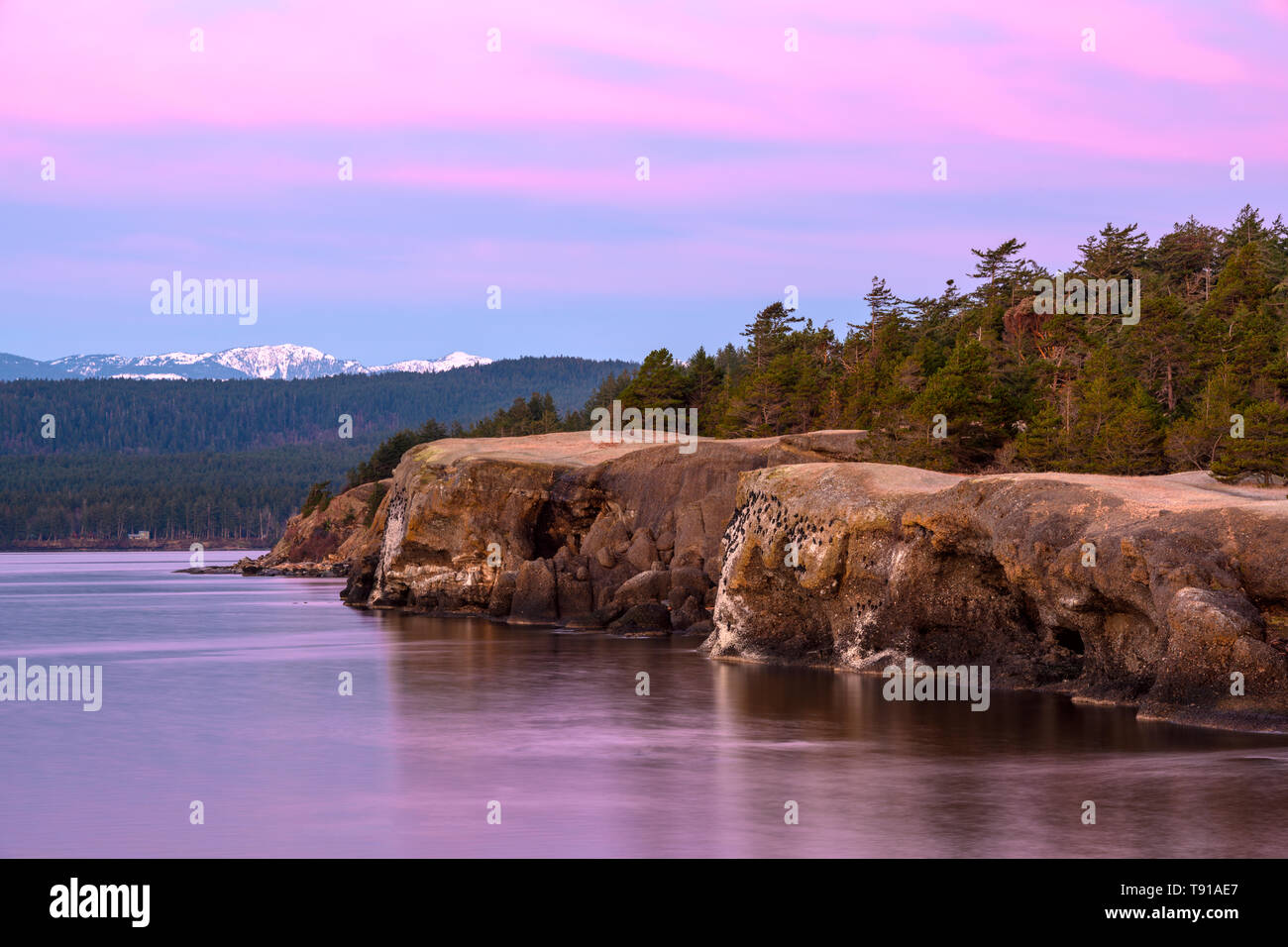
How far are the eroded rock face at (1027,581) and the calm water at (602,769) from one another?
1.45 m

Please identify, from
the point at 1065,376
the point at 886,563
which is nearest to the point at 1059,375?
the point at 1065,376

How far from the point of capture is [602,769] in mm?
25203

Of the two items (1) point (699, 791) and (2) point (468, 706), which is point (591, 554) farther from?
(1) point (699, 791)

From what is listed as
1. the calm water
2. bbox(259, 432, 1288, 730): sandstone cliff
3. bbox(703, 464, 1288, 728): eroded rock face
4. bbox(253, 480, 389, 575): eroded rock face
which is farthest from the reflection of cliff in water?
bbox(253, 480, 389, 575): eroded rock face

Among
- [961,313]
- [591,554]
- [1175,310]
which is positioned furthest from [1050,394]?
[961,313]

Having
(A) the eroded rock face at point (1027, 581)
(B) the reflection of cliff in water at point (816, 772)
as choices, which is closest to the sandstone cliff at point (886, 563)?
(A) the eroded rock face at point (1027, 581)

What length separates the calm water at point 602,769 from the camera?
62.7 ft

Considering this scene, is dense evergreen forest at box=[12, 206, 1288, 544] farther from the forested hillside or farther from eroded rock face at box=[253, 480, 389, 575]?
eroded rock face at box=[253, 480, 389, 575]

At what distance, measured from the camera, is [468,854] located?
1833cm

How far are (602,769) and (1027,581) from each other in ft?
40.7

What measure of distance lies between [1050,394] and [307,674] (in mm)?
38585

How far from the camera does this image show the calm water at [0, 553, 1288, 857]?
62.7 feet

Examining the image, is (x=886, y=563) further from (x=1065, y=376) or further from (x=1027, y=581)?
(x=1065, y=376)

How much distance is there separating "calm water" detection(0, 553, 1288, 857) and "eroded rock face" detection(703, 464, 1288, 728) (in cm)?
145
